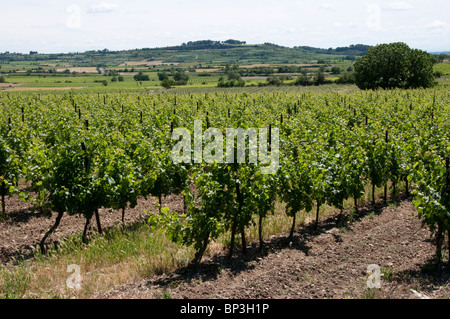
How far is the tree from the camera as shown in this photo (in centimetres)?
5150

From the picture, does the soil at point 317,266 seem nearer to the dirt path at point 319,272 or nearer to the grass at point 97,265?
the dirt path at point 319,272

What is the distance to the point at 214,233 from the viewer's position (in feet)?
23.6

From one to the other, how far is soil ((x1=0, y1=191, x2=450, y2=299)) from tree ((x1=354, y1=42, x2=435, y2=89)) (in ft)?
156

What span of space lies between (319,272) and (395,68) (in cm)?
5326

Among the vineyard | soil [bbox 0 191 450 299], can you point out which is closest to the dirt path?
soil [bbox 0 191 450 299]

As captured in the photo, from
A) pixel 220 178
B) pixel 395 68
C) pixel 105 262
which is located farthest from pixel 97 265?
pixel 395 68

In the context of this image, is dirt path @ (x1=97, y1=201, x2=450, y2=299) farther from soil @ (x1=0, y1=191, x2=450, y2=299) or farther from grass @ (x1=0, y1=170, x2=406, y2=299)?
grass @ (x1=0, y1=170, x2=406, y2=299)

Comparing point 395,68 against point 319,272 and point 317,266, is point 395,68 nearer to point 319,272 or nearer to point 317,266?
point 317,266

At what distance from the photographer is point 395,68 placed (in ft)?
174

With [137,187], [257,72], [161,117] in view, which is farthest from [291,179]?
[257,72]

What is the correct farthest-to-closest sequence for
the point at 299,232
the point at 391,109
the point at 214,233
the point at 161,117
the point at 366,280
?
the point at 391,109 < the point at 161,117 < the point at 299,232 < the point at 214,233 < the point at 366,280

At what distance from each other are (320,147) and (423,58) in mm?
51486

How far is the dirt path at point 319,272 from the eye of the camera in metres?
6.33
